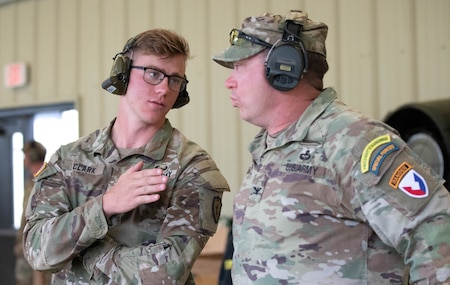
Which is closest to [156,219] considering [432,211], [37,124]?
[432,211]

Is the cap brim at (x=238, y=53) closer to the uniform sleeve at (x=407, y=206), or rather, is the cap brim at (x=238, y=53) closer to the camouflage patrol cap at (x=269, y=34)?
the camouflage patrol cap at (x=269, y=34)

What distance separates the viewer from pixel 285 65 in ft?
4.37

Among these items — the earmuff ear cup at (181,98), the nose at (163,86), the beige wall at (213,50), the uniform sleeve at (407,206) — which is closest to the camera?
the uniform sleeve at (407,206)

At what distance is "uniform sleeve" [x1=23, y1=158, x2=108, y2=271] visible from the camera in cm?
154

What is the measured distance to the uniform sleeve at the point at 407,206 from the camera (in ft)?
3.72

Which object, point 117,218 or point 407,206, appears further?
point 117,218

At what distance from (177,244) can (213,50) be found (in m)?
2.97


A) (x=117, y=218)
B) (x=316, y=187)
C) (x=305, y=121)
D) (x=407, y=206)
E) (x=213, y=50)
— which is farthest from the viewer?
(x=213, y=50)

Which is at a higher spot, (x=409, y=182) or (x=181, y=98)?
(x=181, y=98)

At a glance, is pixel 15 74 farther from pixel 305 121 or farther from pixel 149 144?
pixel 305 121

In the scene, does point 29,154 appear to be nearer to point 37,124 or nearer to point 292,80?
point 37,124

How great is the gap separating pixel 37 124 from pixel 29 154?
148 centimetres

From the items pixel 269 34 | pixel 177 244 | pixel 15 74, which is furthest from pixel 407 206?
pixel 15 74

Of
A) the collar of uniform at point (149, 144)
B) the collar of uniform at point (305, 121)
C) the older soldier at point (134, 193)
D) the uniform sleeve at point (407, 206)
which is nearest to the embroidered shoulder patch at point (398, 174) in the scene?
the uniform sleeve at point (407, 206)
